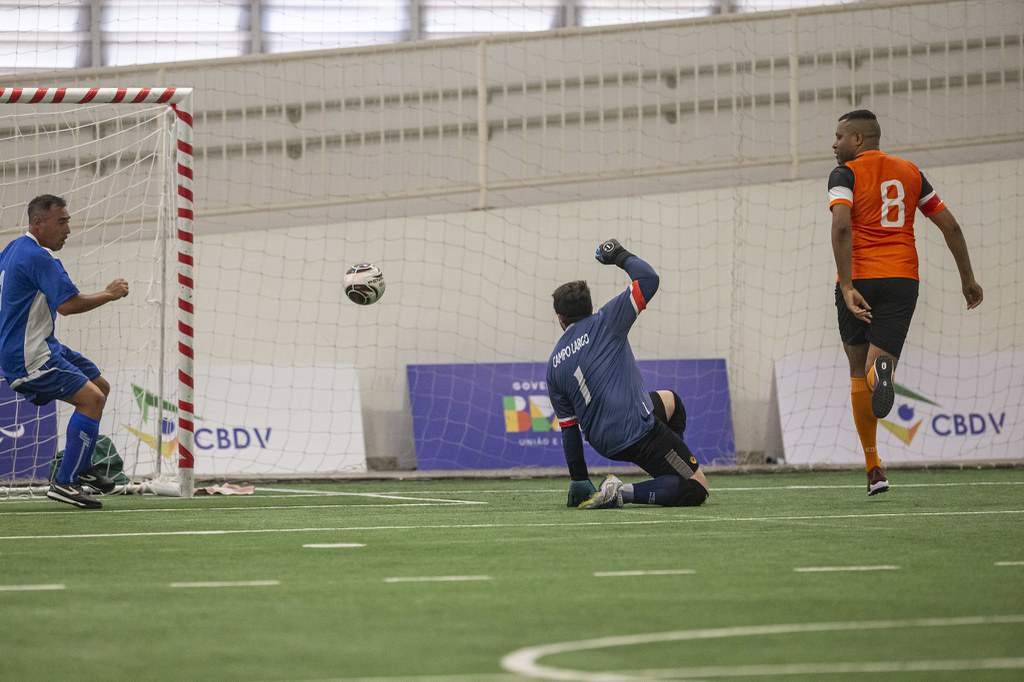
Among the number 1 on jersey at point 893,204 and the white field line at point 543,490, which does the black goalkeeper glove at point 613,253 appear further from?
the white field line at point 543,490

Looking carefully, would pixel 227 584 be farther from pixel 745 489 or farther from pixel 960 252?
pixel 745 489

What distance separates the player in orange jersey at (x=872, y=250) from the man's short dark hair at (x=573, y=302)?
4.54ft

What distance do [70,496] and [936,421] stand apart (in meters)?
7.48

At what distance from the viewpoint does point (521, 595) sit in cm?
427

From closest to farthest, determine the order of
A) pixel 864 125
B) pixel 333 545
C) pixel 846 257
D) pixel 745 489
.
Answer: pixel 333 545
pixel 846 257
pixel 864 125
pixel 745 489

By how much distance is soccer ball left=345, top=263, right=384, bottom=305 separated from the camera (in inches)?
390

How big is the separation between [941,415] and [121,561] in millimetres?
8758

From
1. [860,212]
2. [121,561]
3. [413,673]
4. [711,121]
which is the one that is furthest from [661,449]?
[711,121]

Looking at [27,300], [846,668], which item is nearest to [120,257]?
[27,300]

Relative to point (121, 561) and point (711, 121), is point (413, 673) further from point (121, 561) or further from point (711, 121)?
point (711, 121)

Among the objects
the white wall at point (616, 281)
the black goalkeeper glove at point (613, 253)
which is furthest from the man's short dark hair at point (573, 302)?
the white wall at point (616, 281)

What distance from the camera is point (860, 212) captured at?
8109 mm

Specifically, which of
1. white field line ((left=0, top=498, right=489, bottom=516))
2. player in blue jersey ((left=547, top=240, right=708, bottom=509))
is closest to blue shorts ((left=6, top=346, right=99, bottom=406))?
white field line ((left=0, top=498, right=489, bottom=516))

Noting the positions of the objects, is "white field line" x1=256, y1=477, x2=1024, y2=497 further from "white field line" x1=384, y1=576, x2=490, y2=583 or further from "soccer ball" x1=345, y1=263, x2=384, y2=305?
"white field line" x1=384, y1=576, x2=490, y2=583
